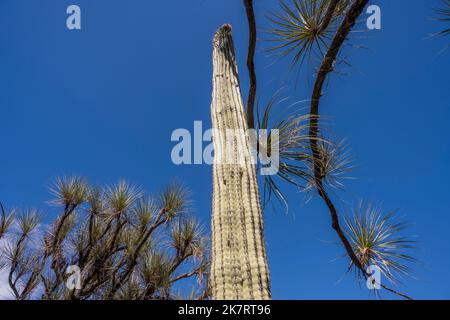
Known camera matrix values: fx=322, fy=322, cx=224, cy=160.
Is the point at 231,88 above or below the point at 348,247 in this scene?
above

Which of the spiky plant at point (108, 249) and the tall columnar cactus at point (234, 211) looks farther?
the spiky plant at point (108, 249)

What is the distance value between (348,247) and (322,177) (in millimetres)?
602

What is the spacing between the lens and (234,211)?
1641mm

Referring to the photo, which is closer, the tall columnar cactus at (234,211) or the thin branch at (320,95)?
the tall columnar cactus at (234,211)

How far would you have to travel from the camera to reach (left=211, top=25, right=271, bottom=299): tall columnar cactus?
143cm

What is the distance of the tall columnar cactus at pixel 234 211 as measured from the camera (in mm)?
1433

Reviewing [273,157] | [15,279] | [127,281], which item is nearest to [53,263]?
[15,279]

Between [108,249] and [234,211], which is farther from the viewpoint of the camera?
[108,249]

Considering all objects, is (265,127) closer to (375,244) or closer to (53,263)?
(375,244)

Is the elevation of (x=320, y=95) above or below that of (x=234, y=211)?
above

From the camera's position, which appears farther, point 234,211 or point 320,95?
point 320,95

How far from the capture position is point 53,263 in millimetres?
4531

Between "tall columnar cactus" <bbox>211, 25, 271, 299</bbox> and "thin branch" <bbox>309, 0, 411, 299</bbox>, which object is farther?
"thin branch" <bbox>309, 0, 411, 299</bbox>
